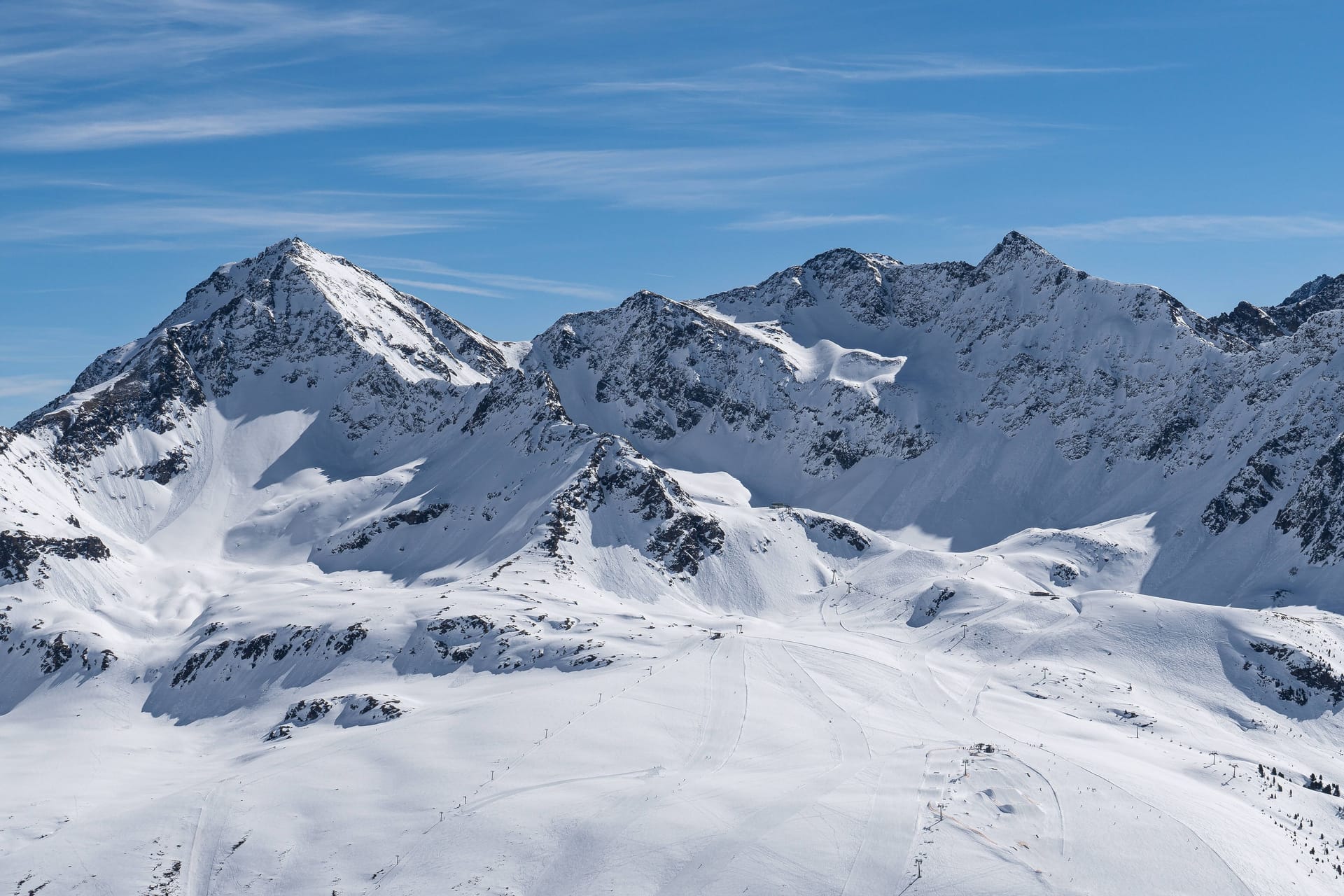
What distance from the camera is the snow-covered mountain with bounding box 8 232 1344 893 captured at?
60.6m

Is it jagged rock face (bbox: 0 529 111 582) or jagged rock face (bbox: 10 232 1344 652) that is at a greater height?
jagged rock face (bbox: 10 232 1344 652)

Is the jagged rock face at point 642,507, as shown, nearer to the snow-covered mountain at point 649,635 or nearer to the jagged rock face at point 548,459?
the jagged rock face at point 548,459

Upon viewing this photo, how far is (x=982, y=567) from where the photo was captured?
141m

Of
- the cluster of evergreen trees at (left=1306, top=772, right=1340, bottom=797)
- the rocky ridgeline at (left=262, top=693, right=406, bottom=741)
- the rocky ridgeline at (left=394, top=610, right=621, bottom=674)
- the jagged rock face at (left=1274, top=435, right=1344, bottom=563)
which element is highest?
the jagged rock face at (left=1274, top=435, right=1344, bottom=563)

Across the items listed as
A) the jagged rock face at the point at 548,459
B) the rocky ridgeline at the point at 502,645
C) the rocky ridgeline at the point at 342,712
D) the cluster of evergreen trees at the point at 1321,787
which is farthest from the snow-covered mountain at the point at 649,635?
the cluster of evergreen trees at the point at 1321,787

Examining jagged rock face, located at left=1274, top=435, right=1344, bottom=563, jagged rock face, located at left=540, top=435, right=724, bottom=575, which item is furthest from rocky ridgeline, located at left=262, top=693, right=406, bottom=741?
jagged rock face, located at left=1274, top=435, right=1344, bottom=563

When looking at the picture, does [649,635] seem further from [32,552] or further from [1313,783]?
[32,552]

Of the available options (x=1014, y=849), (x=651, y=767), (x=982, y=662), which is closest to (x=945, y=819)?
(x=1014, y=849)

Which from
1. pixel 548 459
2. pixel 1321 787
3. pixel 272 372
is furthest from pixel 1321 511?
→ pixel 272 372

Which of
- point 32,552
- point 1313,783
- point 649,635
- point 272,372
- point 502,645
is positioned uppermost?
point 272,372

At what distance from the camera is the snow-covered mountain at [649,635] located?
6062cm

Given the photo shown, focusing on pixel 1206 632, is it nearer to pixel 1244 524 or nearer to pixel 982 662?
pixel 982 662

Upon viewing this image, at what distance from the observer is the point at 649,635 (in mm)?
107812

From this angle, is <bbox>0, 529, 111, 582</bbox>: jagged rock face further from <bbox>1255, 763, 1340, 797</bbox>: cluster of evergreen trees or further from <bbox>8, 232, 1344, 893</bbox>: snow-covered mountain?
<bbox>1255, 763, 1340, 797</bbox>: cluster of evergreen trees
